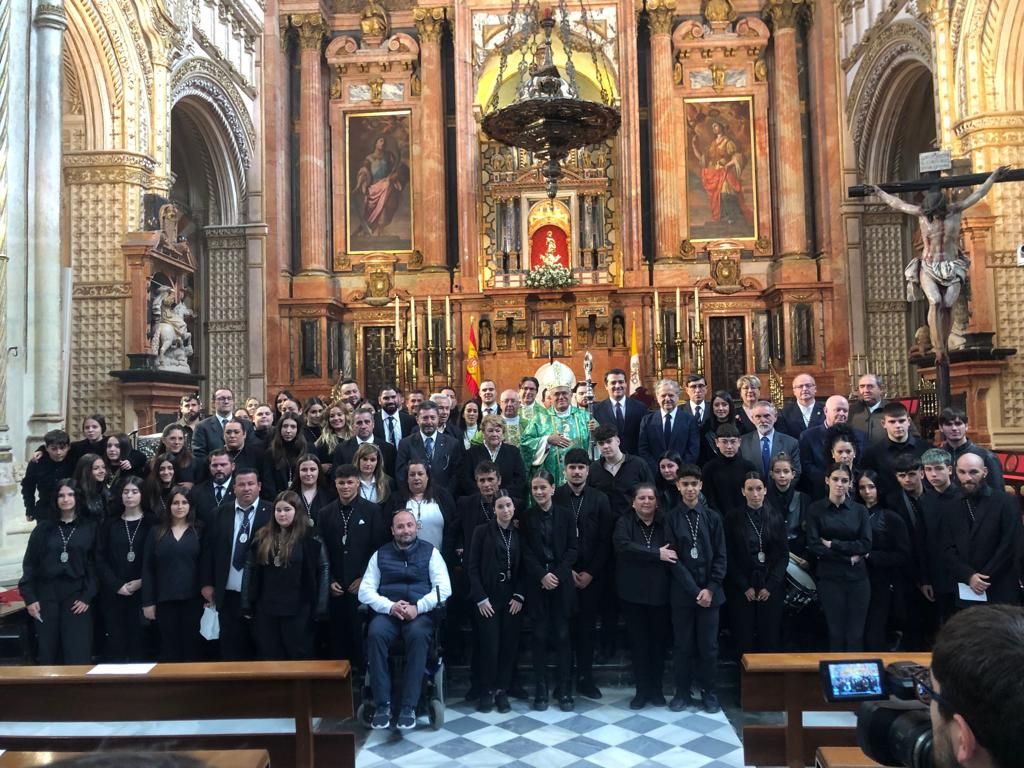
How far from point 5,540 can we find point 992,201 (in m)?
11.8

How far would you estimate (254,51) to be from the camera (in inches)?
671

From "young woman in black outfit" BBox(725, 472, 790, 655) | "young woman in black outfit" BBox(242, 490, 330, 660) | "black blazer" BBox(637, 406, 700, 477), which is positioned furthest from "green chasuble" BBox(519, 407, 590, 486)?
"young woman in black outfit" BBox(242, 490, 330, 660)

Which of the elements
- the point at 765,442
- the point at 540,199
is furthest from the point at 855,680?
the point at 540,199

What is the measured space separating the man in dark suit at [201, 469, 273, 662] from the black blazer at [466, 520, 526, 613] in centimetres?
131

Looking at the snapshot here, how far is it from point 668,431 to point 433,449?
6.16ft

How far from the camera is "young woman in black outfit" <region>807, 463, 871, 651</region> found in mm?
5262

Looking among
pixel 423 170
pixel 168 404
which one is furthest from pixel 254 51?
pixel 168 404

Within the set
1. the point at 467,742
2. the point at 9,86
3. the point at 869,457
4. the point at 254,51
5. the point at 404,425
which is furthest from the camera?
the point at 254,51

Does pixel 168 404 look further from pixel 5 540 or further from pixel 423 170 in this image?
pixel 423 170

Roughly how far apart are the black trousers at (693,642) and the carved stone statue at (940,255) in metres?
6.06

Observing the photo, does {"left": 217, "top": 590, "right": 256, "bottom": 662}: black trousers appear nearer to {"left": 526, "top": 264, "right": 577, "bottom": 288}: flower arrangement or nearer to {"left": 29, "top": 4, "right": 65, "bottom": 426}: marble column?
{"left": 29, "top": 4, "right": 65, "bottom": 426}: marble column

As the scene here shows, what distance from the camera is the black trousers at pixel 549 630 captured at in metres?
5.52

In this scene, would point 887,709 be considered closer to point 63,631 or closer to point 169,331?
point 63,631

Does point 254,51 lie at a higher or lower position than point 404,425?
higher
